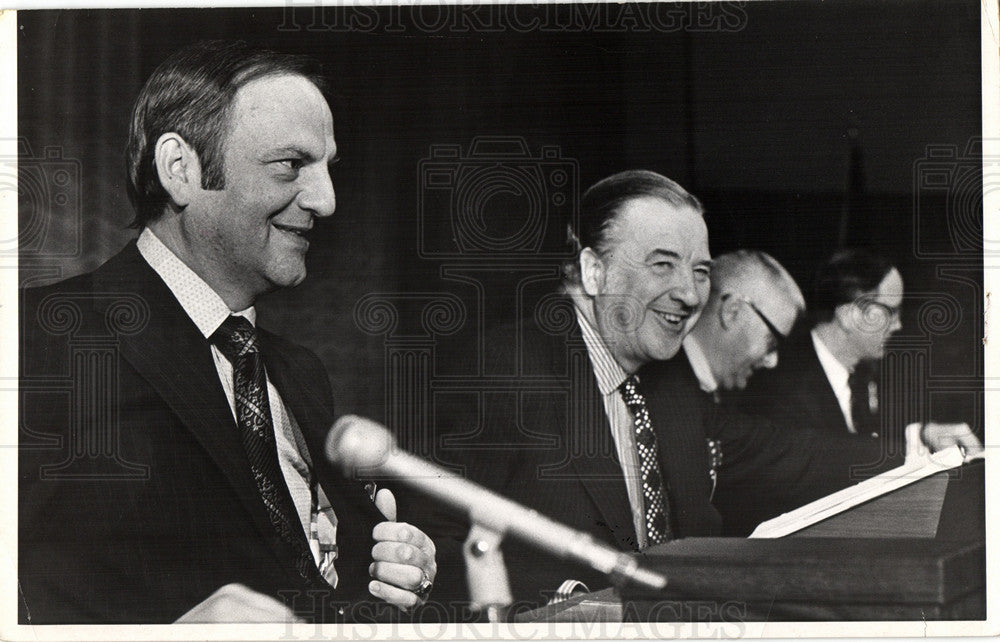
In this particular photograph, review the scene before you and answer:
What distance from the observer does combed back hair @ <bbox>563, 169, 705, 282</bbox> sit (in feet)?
6.99

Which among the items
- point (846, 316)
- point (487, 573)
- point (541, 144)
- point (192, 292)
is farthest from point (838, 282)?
point (192, 292)

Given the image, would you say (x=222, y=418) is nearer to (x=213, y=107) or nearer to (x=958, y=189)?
(x=213, y=107)

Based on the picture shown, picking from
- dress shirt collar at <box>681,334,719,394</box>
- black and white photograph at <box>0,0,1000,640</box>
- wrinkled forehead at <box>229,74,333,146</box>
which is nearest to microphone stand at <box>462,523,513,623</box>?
black and white photograph at <box>0,0,1000,640</box>

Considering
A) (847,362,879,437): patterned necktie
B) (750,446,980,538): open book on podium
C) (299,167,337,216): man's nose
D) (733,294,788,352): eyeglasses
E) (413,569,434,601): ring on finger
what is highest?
(299,167,337,216): man's nose

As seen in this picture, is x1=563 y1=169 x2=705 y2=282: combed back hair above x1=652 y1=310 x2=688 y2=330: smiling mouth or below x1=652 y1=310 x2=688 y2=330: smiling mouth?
above

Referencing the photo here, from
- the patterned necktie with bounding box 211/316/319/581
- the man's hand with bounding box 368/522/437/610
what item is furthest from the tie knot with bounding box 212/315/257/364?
the man's hand with bounding box 368/522/437/610

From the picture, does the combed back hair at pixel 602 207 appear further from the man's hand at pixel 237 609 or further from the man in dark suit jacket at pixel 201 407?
the man's hand at pixel 237 609

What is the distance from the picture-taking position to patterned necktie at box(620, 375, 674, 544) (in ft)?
7.00

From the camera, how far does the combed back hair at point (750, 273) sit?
2.14 m

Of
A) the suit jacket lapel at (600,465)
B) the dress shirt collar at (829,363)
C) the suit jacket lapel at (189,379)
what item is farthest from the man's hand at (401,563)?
the dress shirt collar at (829,363)

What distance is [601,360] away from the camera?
2145mm
